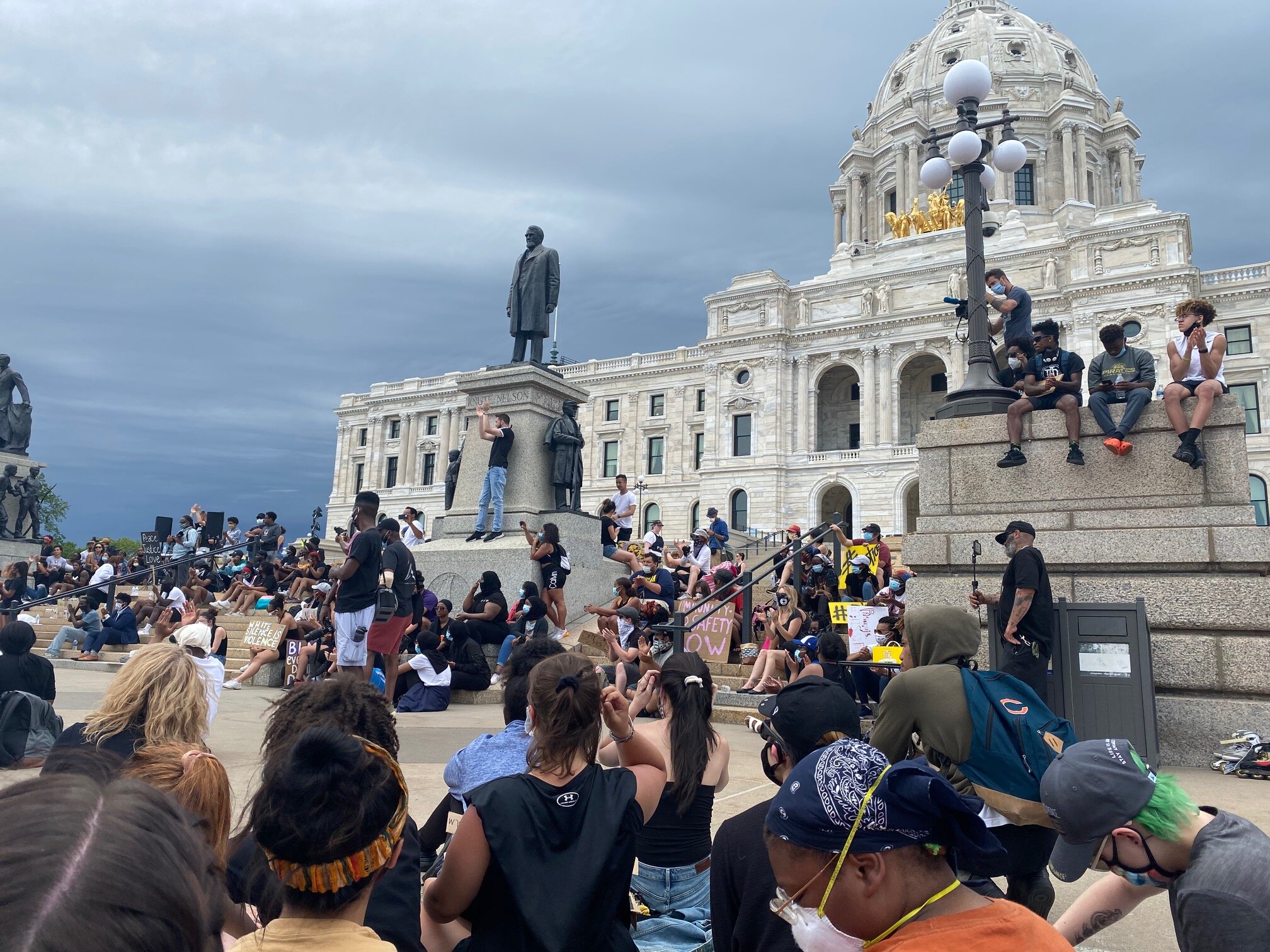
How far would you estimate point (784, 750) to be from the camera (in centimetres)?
281

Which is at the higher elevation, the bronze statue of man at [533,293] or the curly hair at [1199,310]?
the bronze statue of man at [533,293]

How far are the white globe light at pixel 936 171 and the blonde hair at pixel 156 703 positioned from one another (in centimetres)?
1012

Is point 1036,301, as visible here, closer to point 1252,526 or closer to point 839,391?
point 839,391

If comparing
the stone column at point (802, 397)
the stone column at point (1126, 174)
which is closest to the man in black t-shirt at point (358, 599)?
the stone column at point (802, 397)

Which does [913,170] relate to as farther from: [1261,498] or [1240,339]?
[1261,498]

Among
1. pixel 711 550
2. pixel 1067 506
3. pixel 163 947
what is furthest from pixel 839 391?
pixel 163 947

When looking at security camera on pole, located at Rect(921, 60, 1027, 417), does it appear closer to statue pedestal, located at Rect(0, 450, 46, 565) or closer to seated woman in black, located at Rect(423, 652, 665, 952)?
seated woman in black, located at Rect(423, 652, 665, 952)

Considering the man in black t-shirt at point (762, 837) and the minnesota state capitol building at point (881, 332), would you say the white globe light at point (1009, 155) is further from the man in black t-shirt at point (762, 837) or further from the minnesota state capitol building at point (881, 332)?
the minnesota state capitol building at point (881, 332)

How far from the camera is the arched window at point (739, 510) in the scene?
1909 inches

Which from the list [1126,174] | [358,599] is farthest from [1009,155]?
[1126,174]

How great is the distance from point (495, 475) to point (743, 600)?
450 cm

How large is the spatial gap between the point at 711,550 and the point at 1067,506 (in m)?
11.9

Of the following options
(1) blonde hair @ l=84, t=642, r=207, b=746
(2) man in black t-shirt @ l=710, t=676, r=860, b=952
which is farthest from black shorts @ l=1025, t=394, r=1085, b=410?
(1) blonde hair @ l=84, t=642, r=207, b=746

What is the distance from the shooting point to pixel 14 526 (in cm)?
2306
